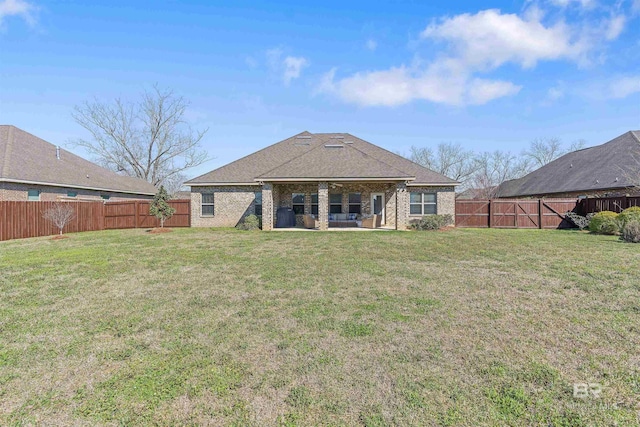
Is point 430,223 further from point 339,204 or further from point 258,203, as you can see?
point 258,203

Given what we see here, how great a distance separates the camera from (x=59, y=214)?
1484 cm

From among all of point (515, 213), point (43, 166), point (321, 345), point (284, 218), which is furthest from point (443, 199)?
point (43, 166)

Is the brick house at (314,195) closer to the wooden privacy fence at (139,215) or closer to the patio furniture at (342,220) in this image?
the patio furniture at (342,220)

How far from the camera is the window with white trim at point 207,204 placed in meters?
19.6

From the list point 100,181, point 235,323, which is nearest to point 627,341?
point 235,323

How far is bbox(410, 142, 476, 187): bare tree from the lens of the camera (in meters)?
45.8

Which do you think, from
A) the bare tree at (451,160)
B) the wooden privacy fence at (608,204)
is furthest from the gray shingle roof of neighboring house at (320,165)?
the bare tree at (451,160)

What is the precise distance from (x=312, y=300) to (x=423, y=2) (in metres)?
13.1

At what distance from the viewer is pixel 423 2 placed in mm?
12242

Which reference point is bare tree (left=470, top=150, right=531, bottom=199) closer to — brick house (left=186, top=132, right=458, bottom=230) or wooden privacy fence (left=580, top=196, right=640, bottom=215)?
wooden privacy fence (left=580, top=196, right=640, bottom=215)

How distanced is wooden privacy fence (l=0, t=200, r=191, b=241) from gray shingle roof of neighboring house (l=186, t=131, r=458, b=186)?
3.31 m

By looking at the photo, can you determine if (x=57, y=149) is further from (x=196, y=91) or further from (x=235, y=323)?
(x=235, y=323)

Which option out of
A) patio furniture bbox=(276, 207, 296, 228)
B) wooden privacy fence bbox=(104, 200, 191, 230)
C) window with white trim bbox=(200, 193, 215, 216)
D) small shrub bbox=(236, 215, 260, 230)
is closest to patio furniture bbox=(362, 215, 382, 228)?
patio furniture bbox=(276, 207, 296, 228)
